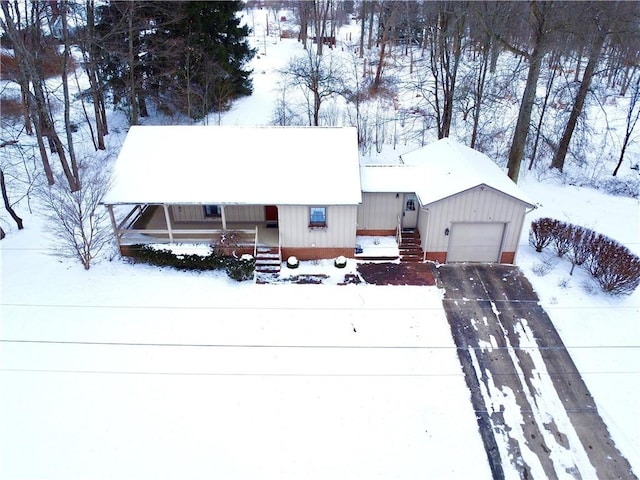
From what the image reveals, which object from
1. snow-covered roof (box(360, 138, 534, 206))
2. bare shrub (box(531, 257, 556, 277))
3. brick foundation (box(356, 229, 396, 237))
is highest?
snow-covered roof (box(360, 138, 534, 206))

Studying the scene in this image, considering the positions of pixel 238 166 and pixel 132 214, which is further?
pixel 132 214

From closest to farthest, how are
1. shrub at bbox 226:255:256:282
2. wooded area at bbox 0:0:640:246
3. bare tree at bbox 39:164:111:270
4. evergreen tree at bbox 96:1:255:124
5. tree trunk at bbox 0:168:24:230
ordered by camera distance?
bare tree at bbox 39:164:111:270
shrub at bbox 226:255:256:282
tree trunk at bbox 0:168:24:230
wooded area at bbox 0:0:640:246
evergreen tree at bbox 96:1:255:124

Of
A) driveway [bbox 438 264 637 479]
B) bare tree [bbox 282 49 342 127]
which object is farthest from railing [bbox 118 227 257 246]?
bare tree [bbox 282 49 342 127]

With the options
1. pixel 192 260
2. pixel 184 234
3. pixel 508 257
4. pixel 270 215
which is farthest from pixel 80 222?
pixel 508 257

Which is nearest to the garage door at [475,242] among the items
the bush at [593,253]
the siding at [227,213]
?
the bush at [593,253]

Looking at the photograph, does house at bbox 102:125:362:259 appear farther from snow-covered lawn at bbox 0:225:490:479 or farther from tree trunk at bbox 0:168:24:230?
tree trunk at bbox 0:168:24:230

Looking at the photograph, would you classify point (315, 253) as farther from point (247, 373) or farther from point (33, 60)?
point (33, 60)

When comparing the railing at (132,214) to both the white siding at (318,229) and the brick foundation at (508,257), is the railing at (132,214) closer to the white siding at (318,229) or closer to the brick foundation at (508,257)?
the white siding at (318,229)
